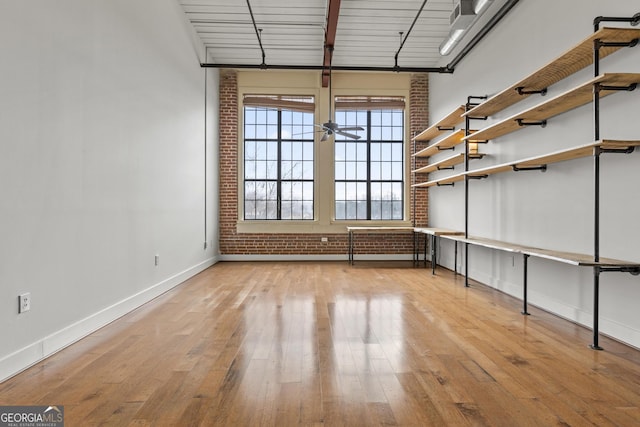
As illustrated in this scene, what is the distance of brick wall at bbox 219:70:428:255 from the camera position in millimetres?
7738

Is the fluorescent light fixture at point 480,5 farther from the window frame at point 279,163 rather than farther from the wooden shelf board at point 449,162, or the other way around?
the window frame at point 279,163

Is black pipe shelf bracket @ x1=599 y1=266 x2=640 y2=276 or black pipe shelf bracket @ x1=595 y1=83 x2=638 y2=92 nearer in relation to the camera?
black pipe shelf bracket @ x1=599 y1=266 x2=640 y2=276

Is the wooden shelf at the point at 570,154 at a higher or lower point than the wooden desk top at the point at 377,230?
higher

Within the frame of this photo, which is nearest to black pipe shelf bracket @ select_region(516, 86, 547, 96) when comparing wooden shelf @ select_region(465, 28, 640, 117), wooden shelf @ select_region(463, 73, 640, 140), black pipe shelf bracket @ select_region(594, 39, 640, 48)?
wooden shelf @ select_region(465, 28, 640, 117)

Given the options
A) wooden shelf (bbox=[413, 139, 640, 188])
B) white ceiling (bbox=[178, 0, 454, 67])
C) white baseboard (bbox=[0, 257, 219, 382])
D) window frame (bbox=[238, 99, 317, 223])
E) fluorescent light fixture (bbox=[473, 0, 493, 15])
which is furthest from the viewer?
window frame (bbox=[238, 99, 317, 223])

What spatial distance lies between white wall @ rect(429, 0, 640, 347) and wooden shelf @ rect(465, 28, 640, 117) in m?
0.10

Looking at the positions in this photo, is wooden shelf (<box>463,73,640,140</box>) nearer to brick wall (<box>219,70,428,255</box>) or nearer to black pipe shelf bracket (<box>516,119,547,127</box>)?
black pipe shelf bracket (<box>516,119,547,127</box>)

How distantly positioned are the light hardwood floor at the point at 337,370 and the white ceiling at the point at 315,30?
406 cm

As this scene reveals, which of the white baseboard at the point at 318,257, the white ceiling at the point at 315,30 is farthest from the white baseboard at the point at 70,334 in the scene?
the white ceiling at the point at 315,30

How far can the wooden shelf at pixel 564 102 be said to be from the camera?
8.87ft

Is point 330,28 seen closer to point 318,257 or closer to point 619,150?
point 619,150

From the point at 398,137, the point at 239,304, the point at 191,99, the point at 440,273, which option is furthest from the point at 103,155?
the point at 398,137

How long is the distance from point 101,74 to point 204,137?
329 cm

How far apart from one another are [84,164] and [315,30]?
14.0 ft
